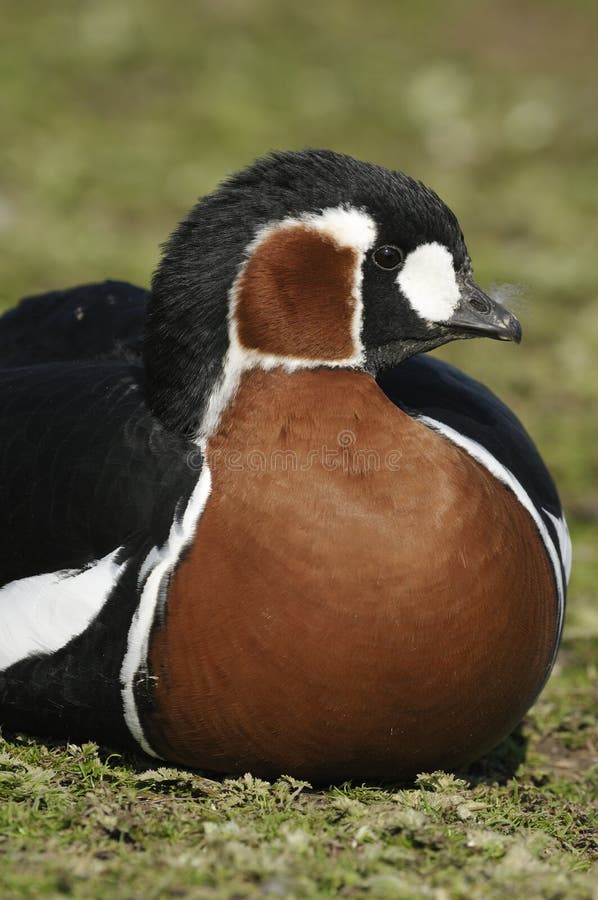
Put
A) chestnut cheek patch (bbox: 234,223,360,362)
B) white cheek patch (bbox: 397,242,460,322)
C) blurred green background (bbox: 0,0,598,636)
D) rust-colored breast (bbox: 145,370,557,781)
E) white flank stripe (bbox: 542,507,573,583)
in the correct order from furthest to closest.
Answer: blurred green background (bbox: 0,0,598,636) → white flank stripe (bbox: 542,507,573,583) → white cheek patch (bbox: 397,242,460,322) → chestnut cheek patch (bbox: 234,223,360,362) → rust-colored breast (bbox: 145,370,557,781)

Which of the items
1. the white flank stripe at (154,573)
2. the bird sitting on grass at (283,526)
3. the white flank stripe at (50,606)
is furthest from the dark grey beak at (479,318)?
the white flank stripe at (50,606)

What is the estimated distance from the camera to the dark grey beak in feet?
11.4

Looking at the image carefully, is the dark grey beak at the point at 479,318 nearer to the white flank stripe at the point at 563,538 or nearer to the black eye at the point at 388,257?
the black eye at the point at 388,257

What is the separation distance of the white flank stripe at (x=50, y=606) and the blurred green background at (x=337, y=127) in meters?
3.20

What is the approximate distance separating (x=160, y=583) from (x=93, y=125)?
7.02 m

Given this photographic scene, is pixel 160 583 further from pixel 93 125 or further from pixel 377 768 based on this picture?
pixel 93 125

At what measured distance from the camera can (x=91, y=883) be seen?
2.68m

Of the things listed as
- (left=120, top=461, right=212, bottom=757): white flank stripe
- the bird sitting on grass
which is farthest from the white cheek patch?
(left=120, top=461, right=212, bottom=757): white flank stripe

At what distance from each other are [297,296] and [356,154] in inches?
260

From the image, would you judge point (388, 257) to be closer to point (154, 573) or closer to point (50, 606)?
point (154, 573)

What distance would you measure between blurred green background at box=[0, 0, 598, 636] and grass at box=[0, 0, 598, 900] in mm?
23

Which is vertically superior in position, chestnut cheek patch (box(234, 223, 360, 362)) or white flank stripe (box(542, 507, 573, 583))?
chestnut cheek patch (box(234, 223, 360, 362))

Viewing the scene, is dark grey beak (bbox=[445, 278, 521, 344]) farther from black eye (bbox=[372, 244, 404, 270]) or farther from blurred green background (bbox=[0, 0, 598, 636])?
blurred green background (bbox=[0, 0, 598, 636])

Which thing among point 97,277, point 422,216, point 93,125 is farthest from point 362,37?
Result: point 422,216
